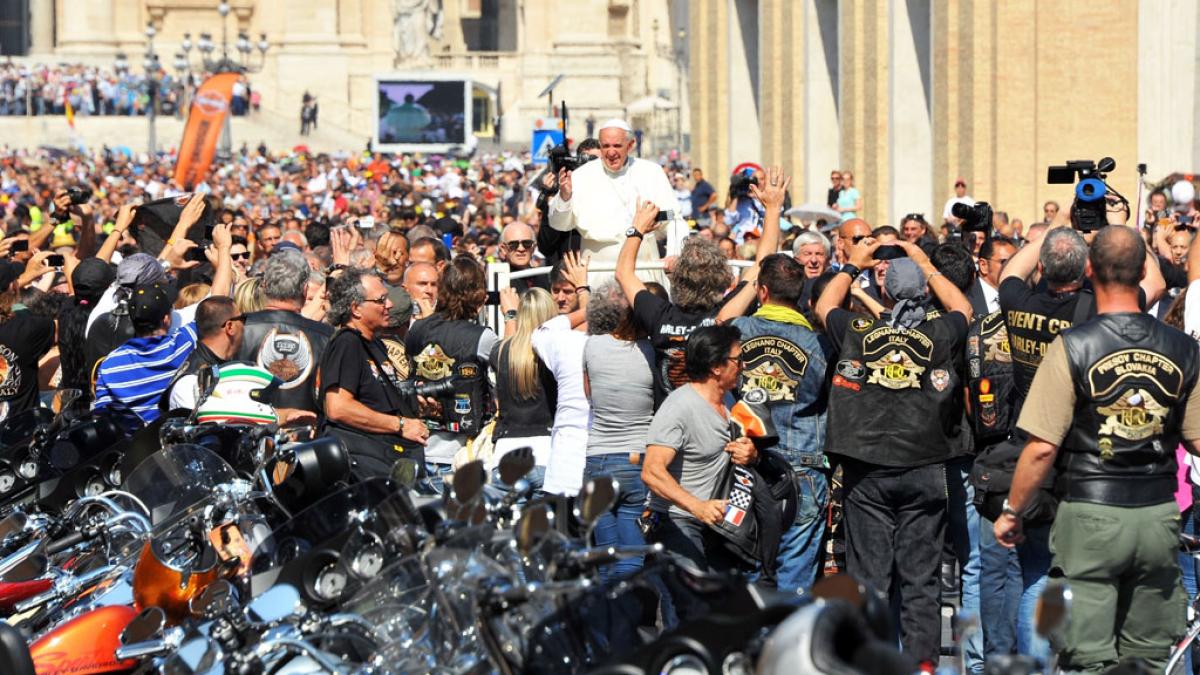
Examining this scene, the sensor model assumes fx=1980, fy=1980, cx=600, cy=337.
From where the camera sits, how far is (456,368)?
9859 mm

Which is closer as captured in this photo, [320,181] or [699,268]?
[699,268]

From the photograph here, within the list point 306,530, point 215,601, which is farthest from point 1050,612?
point 306,530

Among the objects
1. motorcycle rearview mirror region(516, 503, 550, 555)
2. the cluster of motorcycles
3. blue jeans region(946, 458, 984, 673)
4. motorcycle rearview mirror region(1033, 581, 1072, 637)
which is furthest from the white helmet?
motorcycle rearview mirror region(1033, 581, 1072, 637)

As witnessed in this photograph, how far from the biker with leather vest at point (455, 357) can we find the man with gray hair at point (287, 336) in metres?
0.50

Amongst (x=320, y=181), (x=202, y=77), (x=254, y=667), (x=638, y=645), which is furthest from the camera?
(x=202, y=77)

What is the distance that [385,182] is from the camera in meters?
45.5

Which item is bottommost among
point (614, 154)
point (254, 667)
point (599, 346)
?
point (254, 667)

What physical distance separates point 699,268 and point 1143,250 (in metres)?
2.82

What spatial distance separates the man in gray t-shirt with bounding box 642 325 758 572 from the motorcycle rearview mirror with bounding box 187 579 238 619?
2.12 m

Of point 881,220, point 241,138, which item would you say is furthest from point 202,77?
point 881,220

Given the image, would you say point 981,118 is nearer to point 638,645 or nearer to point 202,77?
point 638,645

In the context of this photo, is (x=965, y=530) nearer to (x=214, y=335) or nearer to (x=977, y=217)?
(x=977, y=217)

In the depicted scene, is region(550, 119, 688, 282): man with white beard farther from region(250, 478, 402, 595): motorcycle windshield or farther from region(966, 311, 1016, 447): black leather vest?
region(250, 478, 402, 595): motorcycle windshield

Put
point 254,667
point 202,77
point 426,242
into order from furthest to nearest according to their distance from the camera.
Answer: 1. point 202,77
2. point 426,242
3. point 254,667
